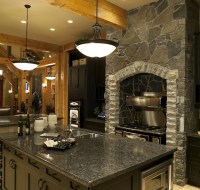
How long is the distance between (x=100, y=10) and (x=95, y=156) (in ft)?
9.52

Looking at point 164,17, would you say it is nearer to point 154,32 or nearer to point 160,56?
point 154,32

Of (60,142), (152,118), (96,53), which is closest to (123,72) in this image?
(152,118)

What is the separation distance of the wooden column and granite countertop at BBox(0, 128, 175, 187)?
15.2 ft

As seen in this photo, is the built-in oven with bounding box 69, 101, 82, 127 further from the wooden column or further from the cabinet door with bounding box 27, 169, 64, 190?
the cabinet door with bounding box 27, 169, 64, 190

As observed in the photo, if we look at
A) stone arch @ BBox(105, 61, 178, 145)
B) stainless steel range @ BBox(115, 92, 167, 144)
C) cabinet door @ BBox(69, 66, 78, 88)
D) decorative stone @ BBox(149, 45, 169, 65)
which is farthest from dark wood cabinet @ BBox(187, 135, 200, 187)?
cabinet door @ BBox(69, 66, 78, 88)

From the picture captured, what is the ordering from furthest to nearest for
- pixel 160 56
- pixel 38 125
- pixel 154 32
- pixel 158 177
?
pixel 154 32
pixel 160 56
pixel 38 125
pixel 158 177

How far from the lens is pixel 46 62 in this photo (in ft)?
29.4

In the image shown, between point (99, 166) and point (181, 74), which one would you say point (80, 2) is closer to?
point (181, 74)

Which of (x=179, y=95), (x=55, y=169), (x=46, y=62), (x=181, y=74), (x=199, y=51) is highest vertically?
(x=46, y=62)

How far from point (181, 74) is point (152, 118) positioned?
1.40 m

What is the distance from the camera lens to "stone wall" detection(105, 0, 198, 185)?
3797 mm

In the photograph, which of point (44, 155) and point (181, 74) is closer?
point (44, 155)

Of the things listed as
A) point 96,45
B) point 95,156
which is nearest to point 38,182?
point 95,156

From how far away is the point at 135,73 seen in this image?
4.57 metres
